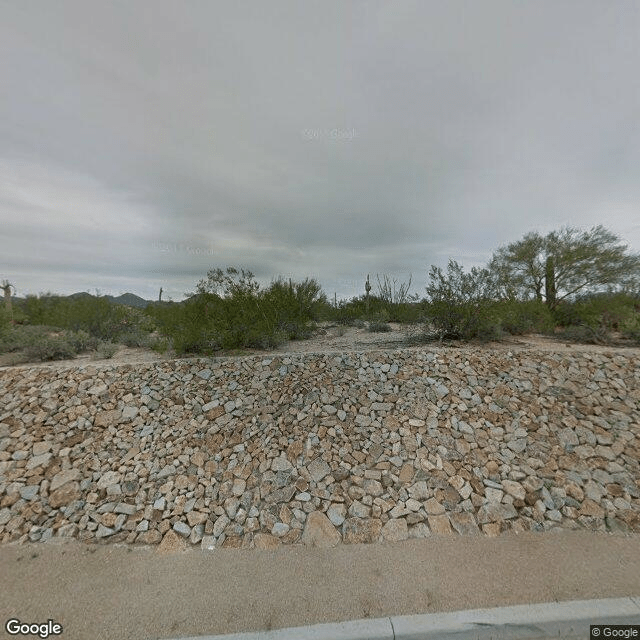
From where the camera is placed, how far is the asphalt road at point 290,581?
8.05 feet

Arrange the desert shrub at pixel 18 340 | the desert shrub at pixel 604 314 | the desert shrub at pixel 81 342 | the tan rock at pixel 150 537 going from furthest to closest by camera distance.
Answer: the desert shrub at pixel 604 314 < the desert shrub at pixel 81 342 < the desert shrub at pixel 18 340 < the tan rock at pixel 150 537

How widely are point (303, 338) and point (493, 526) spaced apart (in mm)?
7350

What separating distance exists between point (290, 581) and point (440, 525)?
1.75 m

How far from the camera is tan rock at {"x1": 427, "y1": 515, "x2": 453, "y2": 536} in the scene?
10.7 ft

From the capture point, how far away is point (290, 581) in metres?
2.75

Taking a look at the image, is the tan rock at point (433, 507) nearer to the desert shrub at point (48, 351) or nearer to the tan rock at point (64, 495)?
the tan rock at point (64, 495)

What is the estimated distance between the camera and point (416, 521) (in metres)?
3.38

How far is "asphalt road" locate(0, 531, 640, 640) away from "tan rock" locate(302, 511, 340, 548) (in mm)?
120

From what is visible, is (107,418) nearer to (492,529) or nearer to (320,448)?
(320,448)

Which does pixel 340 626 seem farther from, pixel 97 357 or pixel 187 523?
pixel 97 357

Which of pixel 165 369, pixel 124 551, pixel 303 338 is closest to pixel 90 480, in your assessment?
pixel 124 551

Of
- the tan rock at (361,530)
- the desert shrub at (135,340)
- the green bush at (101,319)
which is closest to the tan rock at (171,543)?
the tan rock at (361,530)

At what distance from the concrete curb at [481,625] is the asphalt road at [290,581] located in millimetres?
77

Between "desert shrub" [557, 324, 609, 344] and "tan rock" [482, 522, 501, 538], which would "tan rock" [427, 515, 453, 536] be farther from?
"desert shrub" [557, 324, 609, 344]
